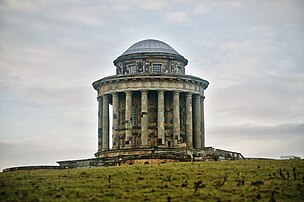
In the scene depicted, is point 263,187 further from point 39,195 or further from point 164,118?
point 164,118

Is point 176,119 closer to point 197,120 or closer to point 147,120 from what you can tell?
point 147,120

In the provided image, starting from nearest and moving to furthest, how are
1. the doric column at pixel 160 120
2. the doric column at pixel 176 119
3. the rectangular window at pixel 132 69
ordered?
the doric column at pixel 160 120 → the doric column at pixel 176 119 → the rectangular window at pixel 132 69

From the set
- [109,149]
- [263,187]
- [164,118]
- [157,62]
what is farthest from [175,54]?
[263,187]

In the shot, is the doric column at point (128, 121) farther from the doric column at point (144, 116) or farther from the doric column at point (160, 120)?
the doric column at point (160, 120)

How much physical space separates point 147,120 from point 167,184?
3517 cm

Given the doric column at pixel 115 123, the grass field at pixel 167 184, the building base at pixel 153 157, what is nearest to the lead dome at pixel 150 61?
the doric column at pixel 115 123

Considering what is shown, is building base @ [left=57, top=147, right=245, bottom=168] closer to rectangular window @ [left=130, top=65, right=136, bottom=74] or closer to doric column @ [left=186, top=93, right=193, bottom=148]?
doric column @ [left=186, top=93, right=193, bottom=148]

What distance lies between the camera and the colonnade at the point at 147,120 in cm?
7238

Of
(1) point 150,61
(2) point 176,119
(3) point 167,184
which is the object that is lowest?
(3) point 167,184

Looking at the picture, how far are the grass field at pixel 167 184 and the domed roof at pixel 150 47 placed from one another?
31.2 metres

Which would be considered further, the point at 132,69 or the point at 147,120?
the point at 132,69

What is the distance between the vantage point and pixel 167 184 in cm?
3766

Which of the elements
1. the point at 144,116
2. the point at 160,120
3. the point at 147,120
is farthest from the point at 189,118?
the point at 144,116

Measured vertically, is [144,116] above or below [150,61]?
below
